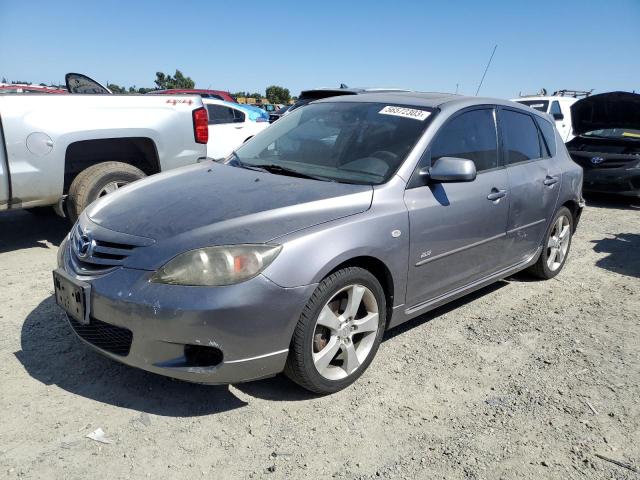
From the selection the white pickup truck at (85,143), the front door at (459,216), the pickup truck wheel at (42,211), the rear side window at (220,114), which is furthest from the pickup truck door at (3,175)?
the rear side window at (220,114)

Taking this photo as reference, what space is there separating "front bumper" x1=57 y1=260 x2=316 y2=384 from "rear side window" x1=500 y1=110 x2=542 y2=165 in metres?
2.38

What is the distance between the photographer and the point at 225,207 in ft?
9.05

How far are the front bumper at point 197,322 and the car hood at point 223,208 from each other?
0.21 metres

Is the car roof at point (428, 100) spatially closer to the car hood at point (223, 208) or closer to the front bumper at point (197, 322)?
the car hood at point (223, 208)

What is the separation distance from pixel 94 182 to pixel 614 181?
25.3 feet

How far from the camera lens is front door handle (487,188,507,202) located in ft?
12.0

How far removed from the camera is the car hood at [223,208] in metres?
2.54

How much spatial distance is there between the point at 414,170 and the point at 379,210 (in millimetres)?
446

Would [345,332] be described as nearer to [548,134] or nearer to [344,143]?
[344,143]

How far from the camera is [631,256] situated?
582cm

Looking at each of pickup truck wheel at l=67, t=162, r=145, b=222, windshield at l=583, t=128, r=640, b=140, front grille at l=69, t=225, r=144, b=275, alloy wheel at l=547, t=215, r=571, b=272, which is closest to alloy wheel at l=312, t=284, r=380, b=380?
front grille at l=69, t=225, r=144, b=275

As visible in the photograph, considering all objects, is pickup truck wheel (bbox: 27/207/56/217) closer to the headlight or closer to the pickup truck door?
the pickup truck door

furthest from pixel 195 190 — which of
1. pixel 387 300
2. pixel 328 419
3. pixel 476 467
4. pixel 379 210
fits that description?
pixel 476 467

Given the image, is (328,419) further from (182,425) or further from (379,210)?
(379,210)
